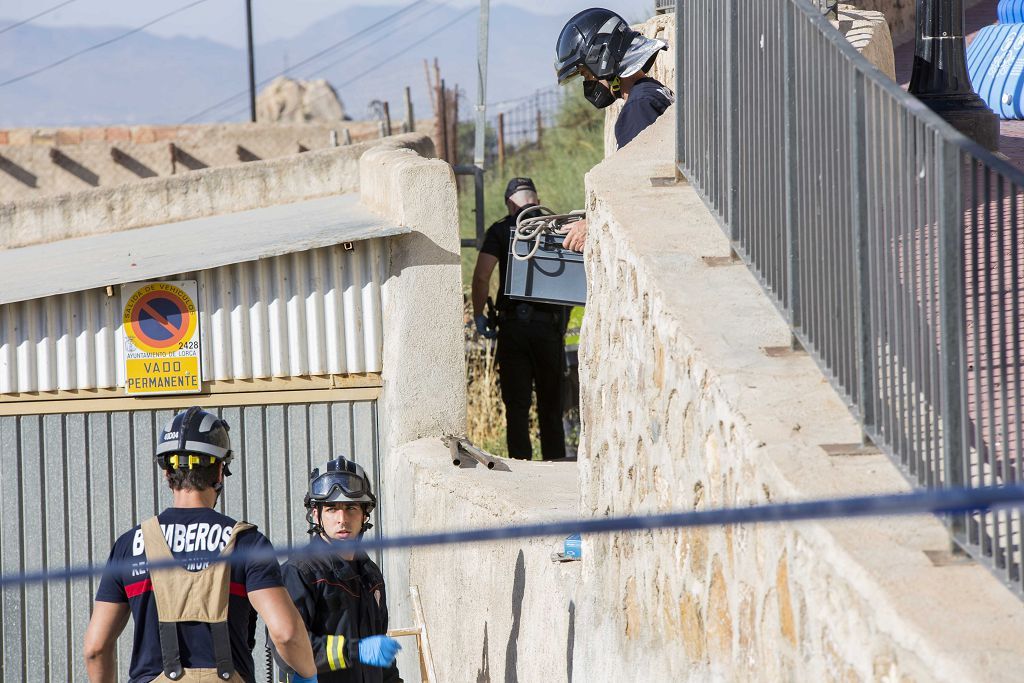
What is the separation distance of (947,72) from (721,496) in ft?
9.96

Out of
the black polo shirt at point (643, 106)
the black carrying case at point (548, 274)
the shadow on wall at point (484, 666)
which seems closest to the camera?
the shadow on wall at point (484, 666)

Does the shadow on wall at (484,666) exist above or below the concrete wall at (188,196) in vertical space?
below

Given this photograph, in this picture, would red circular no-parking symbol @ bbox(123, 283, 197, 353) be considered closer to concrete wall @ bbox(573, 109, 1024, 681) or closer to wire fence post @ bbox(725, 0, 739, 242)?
concrete wall @ bbox(573, 109, 1024, 681)

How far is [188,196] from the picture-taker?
11.8m

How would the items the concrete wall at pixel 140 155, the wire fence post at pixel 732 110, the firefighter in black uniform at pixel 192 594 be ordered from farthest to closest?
the concrete wall at pixel 140 155
the firefighter in black uniform at pixel 192 594
the wire fence post at pixel 732 110

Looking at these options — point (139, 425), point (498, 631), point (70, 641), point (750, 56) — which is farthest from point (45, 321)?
point (750, 56)

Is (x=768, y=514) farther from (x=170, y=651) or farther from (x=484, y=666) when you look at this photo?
(x=484, y=666)

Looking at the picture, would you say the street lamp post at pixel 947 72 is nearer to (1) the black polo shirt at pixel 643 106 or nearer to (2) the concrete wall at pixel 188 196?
(1) the black polo shirt at pixel 643 106

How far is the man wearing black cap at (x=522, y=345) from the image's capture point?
8609mm

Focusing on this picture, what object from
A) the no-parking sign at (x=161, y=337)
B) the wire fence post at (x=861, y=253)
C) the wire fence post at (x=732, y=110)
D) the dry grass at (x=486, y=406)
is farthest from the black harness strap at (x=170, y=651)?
the dry grass at (x=486, y=406)

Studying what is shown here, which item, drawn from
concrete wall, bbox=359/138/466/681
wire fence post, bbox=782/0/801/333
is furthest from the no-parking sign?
wire fence post, bbox=782/0/801/333

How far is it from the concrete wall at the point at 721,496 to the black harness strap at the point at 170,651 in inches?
55.3

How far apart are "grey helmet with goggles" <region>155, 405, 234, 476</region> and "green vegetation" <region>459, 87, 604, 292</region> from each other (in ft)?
41.1

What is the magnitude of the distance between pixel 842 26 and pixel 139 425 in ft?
17.3
